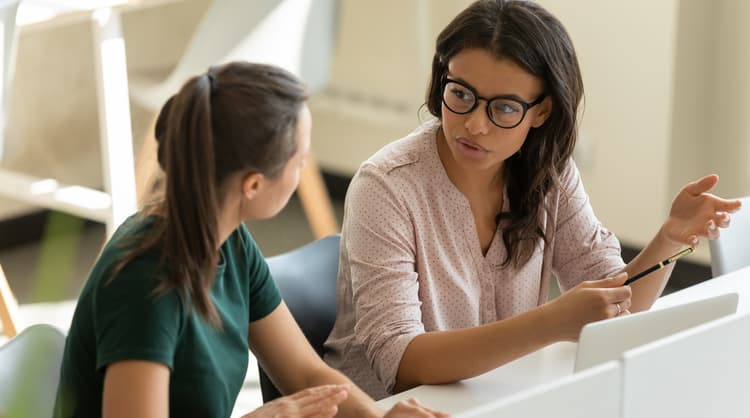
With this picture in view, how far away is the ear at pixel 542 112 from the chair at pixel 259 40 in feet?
4.51

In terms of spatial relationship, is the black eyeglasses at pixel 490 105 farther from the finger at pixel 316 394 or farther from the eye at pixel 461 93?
the finger at pixel 316 394

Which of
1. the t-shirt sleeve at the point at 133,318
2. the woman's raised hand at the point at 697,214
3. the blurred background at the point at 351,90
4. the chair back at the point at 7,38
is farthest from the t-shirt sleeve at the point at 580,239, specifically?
the chair back at the point at 7,38

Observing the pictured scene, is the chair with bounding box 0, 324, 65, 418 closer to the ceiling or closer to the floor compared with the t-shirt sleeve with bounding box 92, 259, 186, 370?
closer to the floor

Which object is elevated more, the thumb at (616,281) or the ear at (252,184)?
the ear at (252,184)

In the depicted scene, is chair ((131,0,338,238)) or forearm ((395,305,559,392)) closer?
forearm ((395,305,559,392))

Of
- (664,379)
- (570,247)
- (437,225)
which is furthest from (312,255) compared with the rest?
(664,379)

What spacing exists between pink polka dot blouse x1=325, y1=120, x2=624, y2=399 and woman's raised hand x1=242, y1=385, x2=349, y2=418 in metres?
0.27

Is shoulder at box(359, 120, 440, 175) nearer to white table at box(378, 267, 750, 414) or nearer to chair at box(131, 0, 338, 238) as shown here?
white table at box(378, 267, 750, 414)

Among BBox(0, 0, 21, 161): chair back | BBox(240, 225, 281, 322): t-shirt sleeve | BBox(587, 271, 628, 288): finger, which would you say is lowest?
BBox(587, 271, 628, 288): finger

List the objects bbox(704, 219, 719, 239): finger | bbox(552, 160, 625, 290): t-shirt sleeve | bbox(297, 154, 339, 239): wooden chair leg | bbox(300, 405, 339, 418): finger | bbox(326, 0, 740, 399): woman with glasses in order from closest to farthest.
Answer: bbox(300, 405, 339, 418): finger < bbox(326, 0, 740, 399): woman with glasses < bbox(704, 219, 719, 239): finger < bbox(552, 160, 625, 290): t-shirt sleeve < bbox(297, 154, 339, 239): wooden chair leg

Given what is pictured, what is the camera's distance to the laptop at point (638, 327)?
1.26 m

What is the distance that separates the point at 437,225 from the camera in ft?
5.82

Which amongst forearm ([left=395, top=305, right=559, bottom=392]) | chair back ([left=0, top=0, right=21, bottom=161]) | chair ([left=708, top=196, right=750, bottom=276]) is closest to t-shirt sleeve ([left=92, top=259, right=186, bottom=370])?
forearm ([left=395, top=305, right=559, bottom=392])

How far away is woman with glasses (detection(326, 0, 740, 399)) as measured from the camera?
1.60 metres
